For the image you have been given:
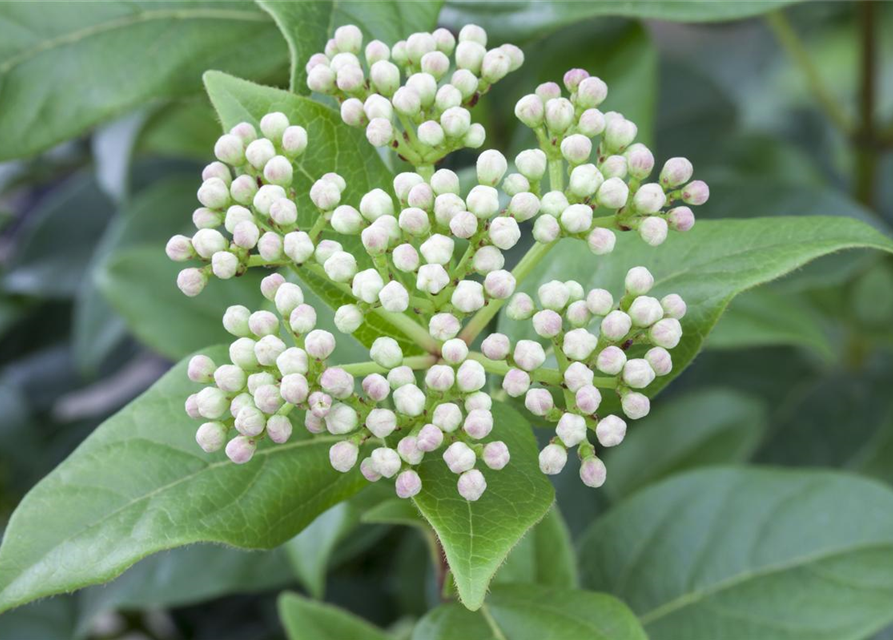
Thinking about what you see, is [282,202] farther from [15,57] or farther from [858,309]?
[858,309]

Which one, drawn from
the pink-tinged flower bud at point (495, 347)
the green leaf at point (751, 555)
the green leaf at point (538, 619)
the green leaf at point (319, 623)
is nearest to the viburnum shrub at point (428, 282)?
the pink-tinged flower bud at point (495, 347)

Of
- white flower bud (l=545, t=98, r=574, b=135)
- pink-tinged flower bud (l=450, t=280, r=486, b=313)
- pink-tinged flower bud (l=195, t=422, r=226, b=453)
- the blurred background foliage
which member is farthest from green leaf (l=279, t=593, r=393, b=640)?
white flower bud (l=545, t=98, r=574, b=135)

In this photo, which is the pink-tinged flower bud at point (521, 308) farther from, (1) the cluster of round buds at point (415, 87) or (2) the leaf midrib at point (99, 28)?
(2) the leaf midrib at point (99, 28)

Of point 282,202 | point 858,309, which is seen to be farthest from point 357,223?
point 858,309

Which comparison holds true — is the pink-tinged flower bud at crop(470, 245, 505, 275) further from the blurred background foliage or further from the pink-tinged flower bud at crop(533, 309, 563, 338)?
the blurred background foliage

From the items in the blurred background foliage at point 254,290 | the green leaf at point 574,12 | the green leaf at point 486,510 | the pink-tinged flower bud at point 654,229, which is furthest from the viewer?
the blurred background foliage at point 254,290

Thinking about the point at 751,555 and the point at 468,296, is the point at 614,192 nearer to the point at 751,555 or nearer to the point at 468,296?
the point at 468,296
